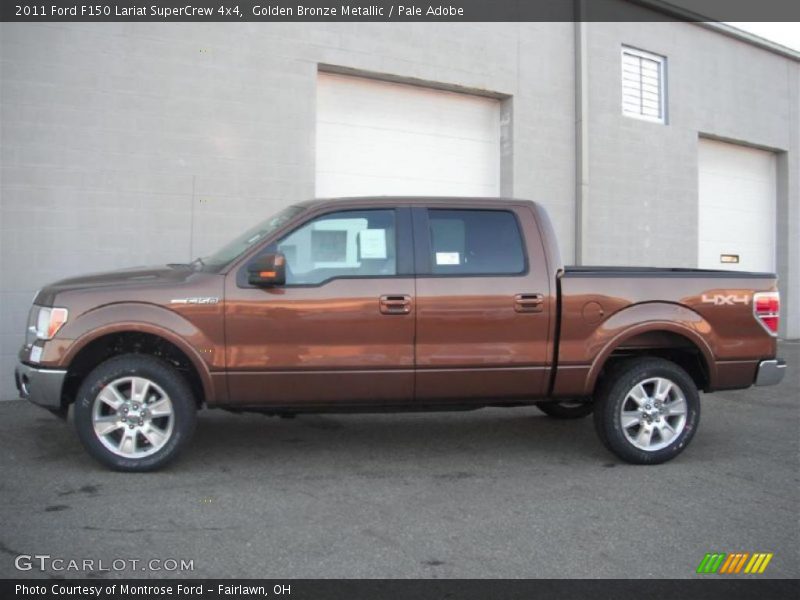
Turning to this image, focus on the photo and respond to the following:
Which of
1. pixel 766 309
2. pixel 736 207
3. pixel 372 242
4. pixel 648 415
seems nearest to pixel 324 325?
pixel 372 242

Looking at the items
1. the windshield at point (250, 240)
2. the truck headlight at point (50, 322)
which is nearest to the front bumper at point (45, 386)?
the truck headlight at point (50, 322)

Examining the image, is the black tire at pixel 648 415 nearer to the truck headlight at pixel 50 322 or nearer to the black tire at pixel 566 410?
the black tire at pixel 566 410

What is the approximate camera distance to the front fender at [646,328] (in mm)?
5375

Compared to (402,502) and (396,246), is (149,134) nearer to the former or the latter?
(396,246)

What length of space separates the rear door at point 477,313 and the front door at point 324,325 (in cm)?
14

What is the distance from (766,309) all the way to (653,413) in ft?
4.00

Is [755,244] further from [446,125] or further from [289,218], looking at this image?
[289,218]

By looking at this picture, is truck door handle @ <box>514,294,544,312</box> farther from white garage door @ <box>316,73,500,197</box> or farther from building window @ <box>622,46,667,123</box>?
building window @ <box>622,46,667,123</box>

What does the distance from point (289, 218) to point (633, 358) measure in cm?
287

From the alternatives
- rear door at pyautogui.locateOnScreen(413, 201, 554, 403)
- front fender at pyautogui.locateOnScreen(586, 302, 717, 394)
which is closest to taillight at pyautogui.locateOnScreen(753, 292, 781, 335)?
front fender at pyautogui.locateOnScreen(586, 302, 717, 394)

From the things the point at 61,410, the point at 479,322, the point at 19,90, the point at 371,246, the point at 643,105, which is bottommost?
the point at 61,410

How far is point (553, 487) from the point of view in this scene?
5.00 m
